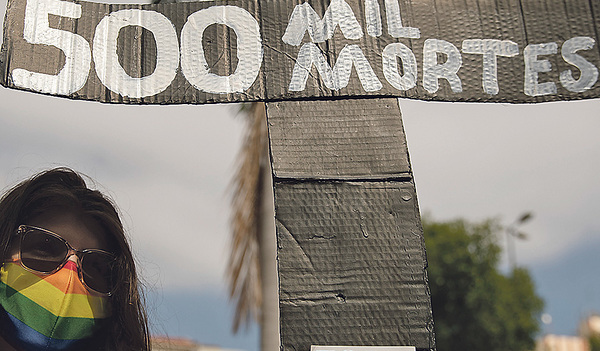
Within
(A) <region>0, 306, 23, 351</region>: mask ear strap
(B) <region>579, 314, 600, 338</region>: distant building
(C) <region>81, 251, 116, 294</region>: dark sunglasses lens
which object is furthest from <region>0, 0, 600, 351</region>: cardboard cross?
(B) <region>579, 314, 600, 338</region>: distant building

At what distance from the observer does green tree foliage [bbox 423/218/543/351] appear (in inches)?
733

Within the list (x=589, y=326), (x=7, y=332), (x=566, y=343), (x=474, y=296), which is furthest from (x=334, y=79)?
(x=589, y=326)

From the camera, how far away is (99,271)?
2.09 metres

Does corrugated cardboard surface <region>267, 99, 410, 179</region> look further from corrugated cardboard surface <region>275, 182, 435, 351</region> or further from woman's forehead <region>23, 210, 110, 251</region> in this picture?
woman's forehead <region>23, 210, 110, 251</region>

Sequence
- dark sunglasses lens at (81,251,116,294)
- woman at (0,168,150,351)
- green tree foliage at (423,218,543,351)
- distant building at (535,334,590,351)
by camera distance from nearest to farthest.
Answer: woman at (0,168,150,351) < dark sunglasses lens at (81,251,116,294) < green tree foliage at (423,218,543,351) < distant building at (535,334,590,351)

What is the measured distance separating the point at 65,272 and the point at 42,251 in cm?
10

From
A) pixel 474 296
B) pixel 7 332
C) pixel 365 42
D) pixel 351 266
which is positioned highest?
pixel 474 296

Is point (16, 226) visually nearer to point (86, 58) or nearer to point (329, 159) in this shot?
point (86, 58)

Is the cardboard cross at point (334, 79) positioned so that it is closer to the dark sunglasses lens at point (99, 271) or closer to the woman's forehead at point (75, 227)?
A: the woman's forehead at point (75, 227)

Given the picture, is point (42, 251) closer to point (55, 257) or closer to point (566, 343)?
point (55, 257)

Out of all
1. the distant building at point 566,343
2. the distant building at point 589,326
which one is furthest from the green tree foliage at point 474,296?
the distant building at point 589,326

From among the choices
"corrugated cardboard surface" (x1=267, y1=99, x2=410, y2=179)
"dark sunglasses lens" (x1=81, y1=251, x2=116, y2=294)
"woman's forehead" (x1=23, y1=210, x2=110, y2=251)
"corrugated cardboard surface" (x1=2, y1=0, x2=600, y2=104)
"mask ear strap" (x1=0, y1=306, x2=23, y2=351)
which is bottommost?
"mask ear strap" (x1=0, y1=306, x2=23, y2=351)

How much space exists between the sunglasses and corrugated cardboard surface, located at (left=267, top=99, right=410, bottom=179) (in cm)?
71

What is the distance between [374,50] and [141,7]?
803 millimetres
